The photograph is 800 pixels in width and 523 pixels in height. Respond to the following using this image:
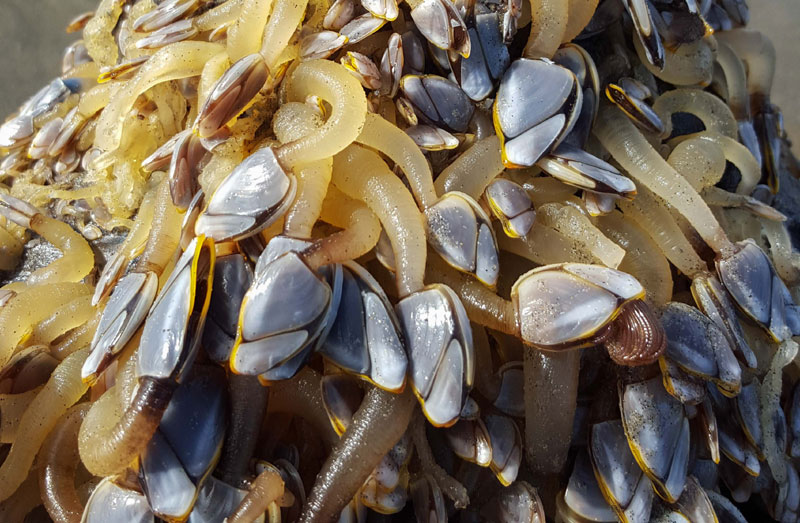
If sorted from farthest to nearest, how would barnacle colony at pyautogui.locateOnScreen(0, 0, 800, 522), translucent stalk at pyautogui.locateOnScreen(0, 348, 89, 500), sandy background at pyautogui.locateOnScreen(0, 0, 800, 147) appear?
sandy background at pyautogui.locateOnScreen(0, 0, 800, 147) < translucent stalk at pyautogui.locateOnScreen(0, 348, 89, 500) < barnacle colony at pyautogui.locateOnScreen(0, 0, 800, 522)

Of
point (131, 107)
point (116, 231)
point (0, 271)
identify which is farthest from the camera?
point (0, 271)

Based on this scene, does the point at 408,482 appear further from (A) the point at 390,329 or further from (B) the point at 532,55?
(B) the point at 532,55

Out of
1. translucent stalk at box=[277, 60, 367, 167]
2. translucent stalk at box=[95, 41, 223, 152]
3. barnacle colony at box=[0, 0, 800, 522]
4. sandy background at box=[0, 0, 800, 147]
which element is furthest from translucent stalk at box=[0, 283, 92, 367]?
sandy background at box=[0, 0, 800, 147]

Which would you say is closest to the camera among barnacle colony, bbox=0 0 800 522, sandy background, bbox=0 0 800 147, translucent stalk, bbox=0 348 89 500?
barnacle colony, bbox=0 0 800 522

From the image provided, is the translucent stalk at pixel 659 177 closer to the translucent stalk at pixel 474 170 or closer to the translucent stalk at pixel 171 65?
the translucent stalk at pixel 474 170

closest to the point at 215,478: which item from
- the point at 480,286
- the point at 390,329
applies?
the point at 390,329

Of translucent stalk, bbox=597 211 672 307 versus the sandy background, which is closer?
translucent stalk, bbox=597 211 672 307

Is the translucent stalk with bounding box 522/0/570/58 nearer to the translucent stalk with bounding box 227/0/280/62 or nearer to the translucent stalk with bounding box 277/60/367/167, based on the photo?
the translucent stalk with bounding box 277/60/367/167

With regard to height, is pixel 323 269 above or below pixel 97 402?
above

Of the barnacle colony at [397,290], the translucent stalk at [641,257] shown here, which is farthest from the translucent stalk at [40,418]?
the translucent stalk at [641,257]

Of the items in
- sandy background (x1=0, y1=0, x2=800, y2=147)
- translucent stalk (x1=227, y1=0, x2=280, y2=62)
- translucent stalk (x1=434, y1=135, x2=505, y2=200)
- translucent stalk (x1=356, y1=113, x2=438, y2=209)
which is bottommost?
sandy background (x1=0, y1=0, x2=800, y2=147)
